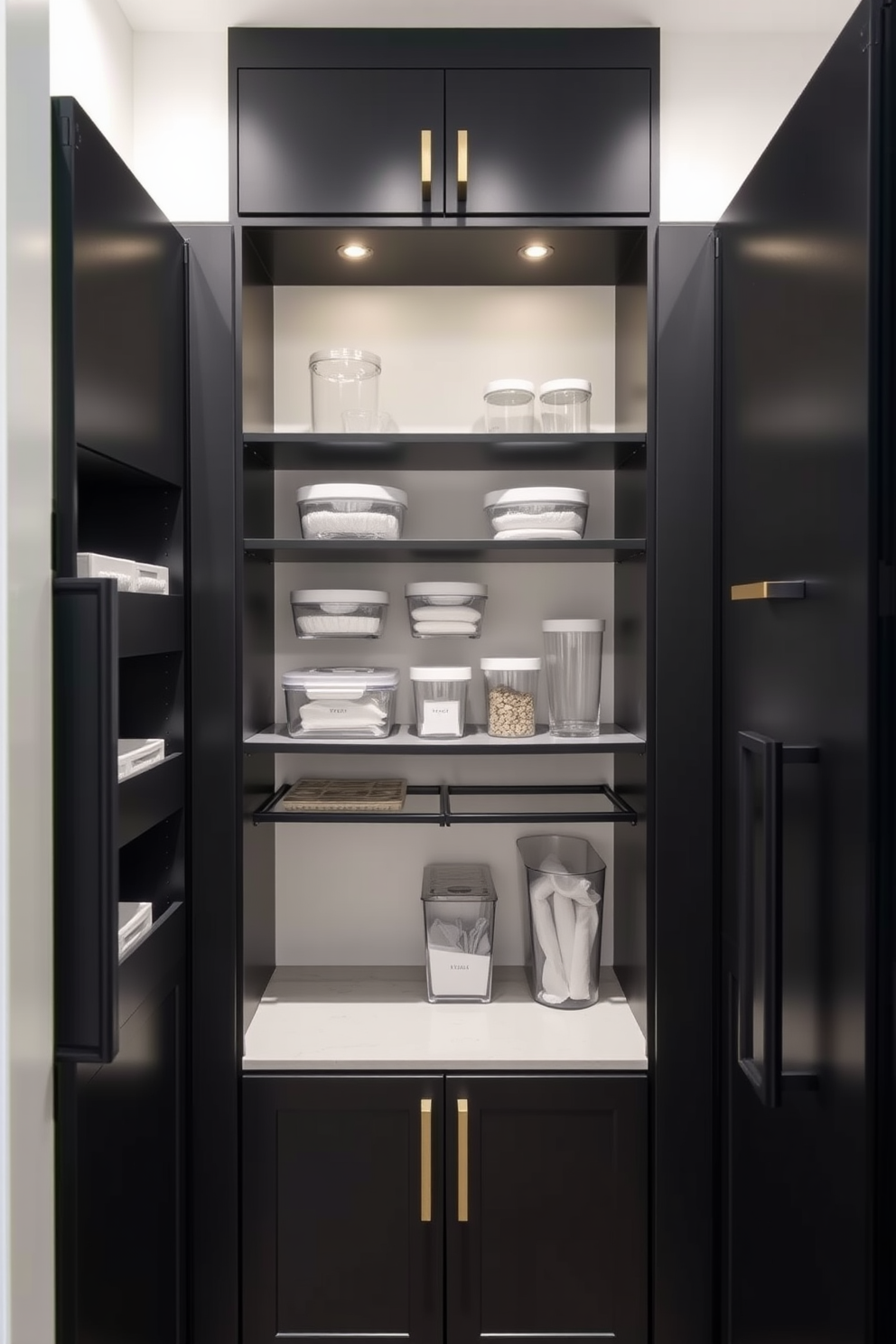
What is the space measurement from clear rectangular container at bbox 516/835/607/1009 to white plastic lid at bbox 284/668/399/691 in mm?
534

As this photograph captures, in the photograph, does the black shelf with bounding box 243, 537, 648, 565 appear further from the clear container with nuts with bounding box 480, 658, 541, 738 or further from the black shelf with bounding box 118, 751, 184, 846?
the black shelf with bounding box 118, 751, 184, 846

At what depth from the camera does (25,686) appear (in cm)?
104

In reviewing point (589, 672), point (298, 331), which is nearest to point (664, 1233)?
point (589, 672)

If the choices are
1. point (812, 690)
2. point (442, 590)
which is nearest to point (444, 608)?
point (442, 590)

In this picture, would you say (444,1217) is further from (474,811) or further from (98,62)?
(98,62)

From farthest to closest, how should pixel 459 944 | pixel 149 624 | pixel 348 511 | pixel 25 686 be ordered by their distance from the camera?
pixel 459 944
pixel 348 511
pixel 149 624
pixel 25 686

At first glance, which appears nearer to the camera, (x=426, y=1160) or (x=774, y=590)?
(x=774, y=590)

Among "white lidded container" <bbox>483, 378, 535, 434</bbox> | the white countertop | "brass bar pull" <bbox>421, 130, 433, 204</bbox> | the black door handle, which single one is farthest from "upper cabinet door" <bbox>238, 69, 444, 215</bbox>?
the white countertop

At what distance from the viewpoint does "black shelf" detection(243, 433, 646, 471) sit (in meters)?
1.75

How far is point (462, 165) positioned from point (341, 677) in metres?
1.04

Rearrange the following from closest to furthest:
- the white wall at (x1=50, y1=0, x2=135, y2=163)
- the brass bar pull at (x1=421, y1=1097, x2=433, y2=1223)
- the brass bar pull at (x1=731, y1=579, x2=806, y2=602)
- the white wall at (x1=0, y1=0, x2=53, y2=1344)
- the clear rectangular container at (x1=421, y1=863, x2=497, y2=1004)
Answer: the white wall at (x1=0, y1=0, x2=53, y2=1344)
the brass bar pull at (x1=731, y1=579, x2=806, y2=602)
the white wall at (x1=50, y1=0, x2=135, y2=163)
the brass bar pull at (x1=421, y1=1097, x2=433, y2=1223)
the clear rectangular container at (x1=421, y1=863, x2=497, y2=1004)

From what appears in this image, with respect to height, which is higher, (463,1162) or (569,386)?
(569,386)

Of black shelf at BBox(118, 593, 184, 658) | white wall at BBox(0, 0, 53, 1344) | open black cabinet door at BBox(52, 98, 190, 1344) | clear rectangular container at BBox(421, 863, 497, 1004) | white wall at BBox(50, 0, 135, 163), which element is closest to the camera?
white wall at BBox(0, 0, 53, 1344)

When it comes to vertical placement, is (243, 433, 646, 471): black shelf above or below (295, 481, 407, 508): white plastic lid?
above
